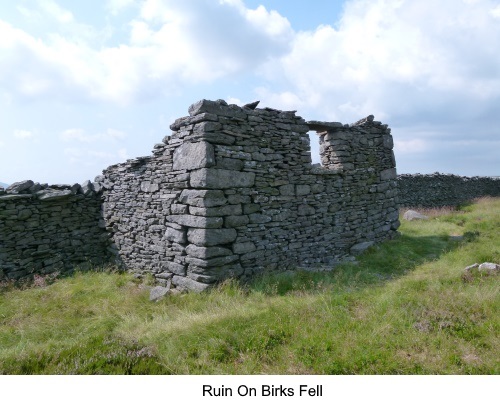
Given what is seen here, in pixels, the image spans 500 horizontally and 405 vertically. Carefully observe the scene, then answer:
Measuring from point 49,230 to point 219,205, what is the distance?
6.08 metres

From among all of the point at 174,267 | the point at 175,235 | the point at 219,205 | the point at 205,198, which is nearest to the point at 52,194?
the point at 175,235

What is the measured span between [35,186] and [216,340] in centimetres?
811

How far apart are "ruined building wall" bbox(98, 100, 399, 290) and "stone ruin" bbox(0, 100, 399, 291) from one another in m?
0.03

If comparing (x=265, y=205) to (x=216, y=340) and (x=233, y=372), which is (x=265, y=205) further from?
(x=233, y=372)

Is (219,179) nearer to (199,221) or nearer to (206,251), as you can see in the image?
(199,221)

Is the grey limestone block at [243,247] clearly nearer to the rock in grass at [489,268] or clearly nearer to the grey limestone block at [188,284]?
the grey limestone block at [188,284]

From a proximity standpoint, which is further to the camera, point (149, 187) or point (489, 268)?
point (149, 187)

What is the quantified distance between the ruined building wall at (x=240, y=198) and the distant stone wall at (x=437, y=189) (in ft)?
28.7

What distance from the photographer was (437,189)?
18.9 meters

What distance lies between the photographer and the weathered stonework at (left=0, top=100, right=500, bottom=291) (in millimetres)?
6445

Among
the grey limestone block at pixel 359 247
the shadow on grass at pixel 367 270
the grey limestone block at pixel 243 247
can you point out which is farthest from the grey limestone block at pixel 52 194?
the grey limestone block at pixel 359 247

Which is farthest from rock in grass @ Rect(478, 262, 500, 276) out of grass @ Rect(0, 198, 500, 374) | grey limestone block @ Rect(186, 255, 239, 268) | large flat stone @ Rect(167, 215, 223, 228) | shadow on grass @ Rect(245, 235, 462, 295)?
large flat stone @ Rect(167, 215, 223, 228)

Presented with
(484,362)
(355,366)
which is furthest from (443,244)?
(355,366)

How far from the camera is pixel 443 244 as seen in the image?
949cm
